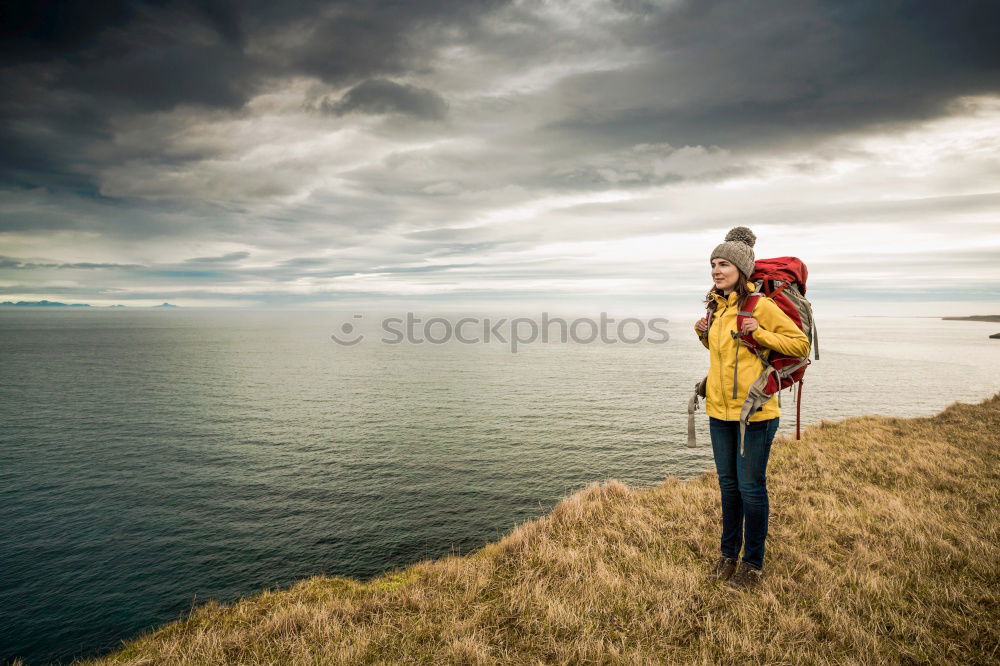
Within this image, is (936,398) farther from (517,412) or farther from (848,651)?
(848,651)

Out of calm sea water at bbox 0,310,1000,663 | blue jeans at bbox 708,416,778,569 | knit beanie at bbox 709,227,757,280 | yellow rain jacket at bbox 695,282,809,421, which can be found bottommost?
calm sea water at bbox 0,310,1000,663

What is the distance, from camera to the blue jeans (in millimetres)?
5117

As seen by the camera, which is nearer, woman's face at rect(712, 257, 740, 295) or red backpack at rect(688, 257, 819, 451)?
red backpack at rect(688, 257, 819, 451)

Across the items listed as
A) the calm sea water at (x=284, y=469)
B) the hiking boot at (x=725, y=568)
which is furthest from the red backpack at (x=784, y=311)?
the calm sea water at (x=284, y=469)

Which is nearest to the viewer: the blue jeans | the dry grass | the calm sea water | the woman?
the dry grass

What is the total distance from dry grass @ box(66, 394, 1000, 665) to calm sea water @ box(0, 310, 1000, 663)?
24.7ft

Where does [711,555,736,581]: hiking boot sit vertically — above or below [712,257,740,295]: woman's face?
below

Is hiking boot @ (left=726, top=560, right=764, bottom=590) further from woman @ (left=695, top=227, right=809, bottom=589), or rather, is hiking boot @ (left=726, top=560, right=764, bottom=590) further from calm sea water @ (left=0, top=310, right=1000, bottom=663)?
calm sea water @ (left=0, top=310, right=1000, bottom=663)

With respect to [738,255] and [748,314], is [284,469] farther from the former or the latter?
[738,255]

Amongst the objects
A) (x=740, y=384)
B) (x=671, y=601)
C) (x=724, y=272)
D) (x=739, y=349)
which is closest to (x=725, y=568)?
(x=671, y=601)

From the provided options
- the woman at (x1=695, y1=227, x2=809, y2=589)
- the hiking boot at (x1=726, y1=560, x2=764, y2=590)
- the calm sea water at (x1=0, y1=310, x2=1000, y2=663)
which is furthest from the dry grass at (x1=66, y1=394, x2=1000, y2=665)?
the calm sea water at (x1=0, y1=310, x2=1000, y2=663)

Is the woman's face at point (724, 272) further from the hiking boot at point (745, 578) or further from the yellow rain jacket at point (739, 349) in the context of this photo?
the hiking boot at point (745, 578)

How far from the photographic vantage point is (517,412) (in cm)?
3591

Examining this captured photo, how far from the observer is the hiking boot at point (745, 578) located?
5602 mm
